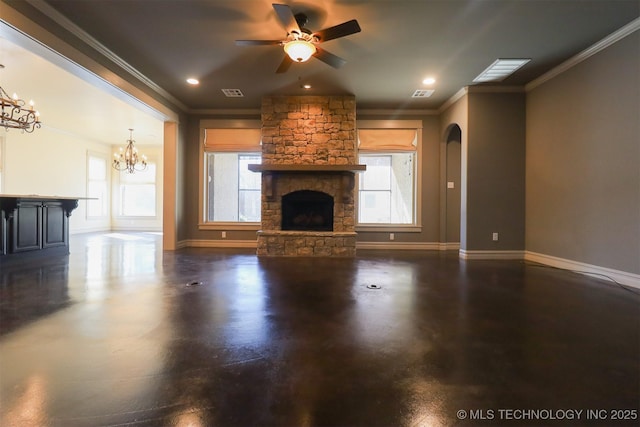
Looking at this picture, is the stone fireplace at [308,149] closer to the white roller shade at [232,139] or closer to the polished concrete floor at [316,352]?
the white roller shade at [232,139]

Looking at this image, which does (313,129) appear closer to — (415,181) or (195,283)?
(415,181)

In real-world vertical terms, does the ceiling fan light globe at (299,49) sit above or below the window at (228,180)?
above

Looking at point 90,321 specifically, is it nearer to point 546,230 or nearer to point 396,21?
point 396,21

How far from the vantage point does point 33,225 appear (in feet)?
15.6

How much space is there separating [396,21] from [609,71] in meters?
2.74

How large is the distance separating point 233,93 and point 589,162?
5.61 metres

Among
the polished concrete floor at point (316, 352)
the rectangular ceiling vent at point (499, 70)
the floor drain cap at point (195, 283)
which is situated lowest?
the polished concrete floor at point (316, 352)

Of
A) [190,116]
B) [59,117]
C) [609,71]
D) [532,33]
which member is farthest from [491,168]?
[59,117]

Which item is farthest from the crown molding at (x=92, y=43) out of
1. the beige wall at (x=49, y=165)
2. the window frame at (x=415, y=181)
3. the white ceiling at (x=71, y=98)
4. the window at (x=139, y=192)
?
the window at (x=139, y=192)

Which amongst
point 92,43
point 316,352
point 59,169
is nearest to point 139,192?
point 59,169

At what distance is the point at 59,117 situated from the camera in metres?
7.13

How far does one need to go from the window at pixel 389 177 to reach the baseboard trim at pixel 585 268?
83.7 inches


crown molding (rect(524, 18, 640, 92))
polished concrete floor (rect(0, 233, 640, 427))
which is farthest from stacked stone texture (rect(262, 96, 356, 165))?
crown molding (rect(524, 18, 640, 92))

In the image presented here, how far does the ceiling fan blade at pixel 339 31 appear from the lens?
2.83 meters
